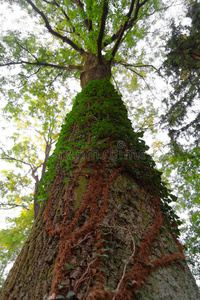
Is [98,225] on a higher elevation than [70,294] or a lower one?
higher

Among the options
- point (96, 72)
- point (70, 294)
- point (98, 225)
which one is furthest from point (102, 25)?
point (70, 294)

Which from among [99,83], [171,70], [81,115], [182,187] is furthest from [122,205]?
[171,70]

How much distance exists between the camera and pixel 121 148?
2164 millimetres

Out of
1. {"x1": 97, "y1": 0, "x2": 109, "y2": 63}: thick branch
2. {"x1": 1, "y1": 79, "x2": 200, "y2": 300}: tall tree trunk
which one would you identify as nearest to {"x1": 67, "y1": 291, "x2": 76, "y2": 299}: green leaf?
{"x1": 1, "y1": 79, "x2": 200, "y2": 300}: tall tree trunk

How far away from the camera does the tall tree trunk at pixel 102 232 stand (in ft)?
3.40

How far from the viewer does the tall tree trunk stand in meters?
1.04

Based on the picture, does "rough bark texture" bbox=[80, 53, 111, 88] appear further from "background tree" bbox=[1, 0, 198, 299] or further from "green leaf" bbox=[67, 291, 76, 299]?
"green leaf" bbox=[67, 291, 76, 299]

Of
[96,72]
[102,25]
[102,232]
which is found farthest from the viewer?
[96,72]

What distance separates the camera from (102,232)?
1.28 metres

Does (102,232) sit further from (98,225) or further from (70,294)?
(70,294)

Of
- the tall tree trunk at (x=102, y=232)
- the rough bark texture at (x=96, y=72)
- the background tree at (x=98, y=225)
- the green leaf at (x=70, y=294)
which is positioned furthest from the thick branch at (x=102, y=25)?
the green leaf at (x=70, y=294)

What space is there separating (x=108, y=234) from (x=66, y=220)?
1.34 ft

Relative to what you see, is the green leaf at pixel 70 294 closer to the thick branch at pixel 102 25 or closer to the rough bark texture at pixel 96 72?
the rough bark texture at pixel 96 72

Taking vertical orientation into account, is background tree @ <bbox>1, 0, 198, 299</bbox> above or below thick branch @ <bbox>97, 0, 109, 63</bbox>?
below
